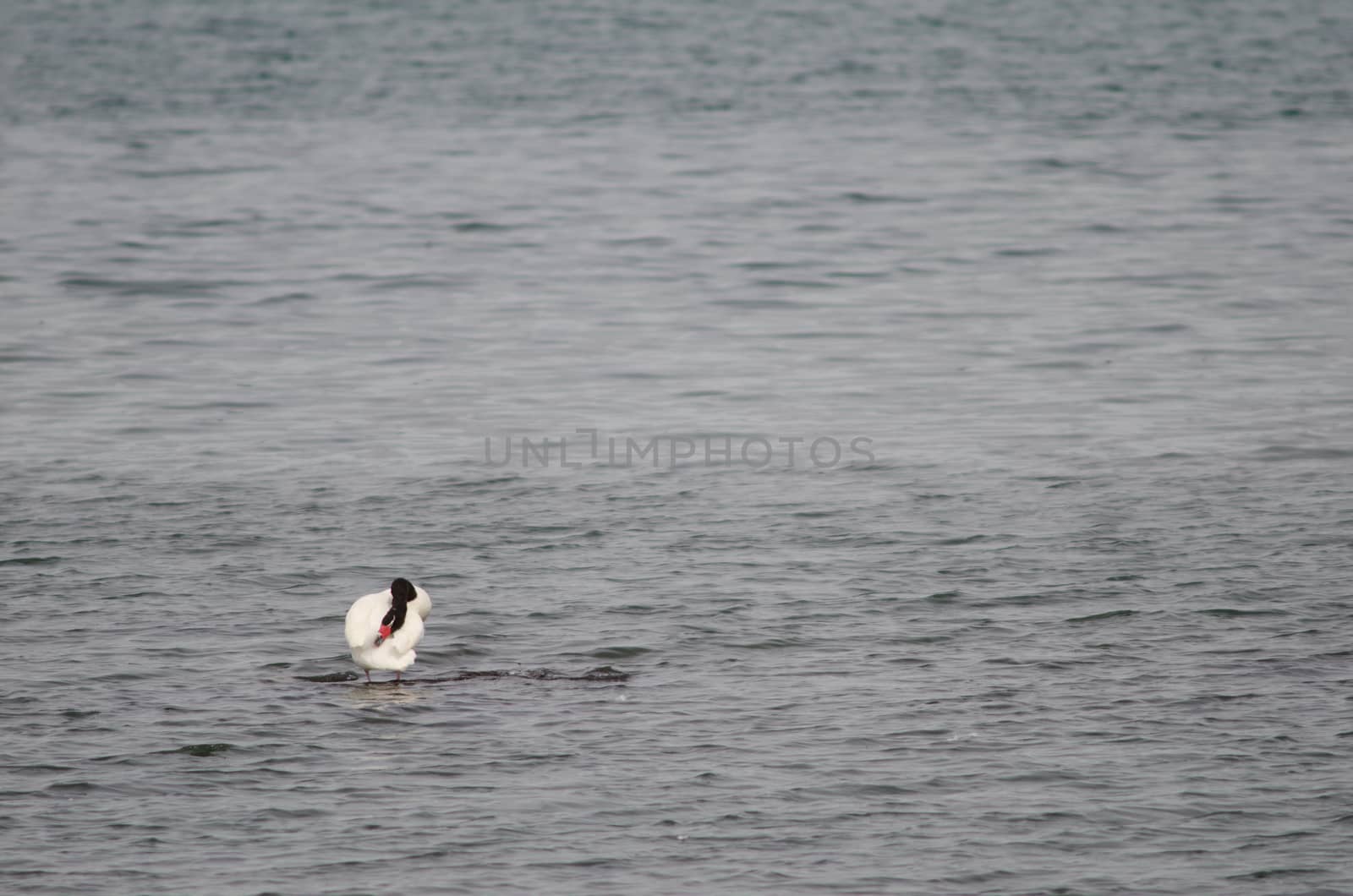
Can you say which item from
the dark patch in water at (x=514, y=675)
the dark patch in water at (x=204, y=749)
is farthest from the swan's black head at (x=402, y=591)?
the dark patch in water at (x=204, y=749)

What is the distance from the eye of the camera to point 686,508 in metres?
15.8

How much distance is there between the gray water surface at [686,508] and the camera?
958cm

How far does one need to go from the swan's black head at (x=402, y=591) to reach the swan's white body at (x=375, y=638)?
0.06 m

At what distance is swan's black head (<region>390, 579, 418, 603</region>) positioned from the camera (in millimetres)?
11414

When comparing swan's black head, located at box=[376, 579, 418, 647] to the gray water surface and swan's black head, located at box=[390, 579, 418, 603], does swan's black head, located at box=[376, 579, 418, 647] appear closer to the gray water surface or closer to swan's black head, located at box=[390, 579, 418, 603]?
swan's black head, located at box=[390, 579, 418, 603]

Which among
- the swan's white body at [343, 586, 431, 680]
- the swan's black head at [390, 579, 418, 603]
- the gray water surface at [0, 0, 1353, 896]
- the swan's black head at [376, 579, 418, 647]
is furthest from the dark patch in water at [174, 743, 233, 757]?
the swan's black head at [390, 579, 418, 603]

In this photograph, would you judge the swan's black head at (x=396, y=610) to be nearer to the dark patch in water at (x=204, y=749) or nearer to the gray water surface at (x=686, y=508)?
the gray water surface at (x=686, y=508)

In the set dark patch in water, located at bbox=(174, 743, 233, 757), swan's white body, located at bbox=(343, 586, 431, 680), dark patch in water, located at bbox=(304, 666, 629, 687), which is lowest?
dark patch in water, located at bbox=(304, 666, 629, 687)

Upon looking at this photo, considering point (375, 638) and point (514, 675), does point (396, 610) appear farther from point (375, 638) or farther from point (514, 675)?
point (514, 675)

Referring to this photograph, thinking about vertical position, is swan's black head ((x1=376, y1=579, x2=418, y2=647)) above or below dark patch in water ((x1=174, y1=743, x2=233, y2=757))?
above

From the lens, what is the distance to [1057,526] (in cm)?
1498

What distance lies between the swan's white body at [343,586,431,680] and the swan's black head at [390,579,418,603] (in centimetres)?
6

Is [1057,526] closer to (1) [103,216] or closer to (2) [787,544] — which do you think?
(2) [787,544]

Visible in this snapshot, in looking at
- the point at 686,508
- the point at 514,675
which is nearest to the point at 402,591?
the point at 514,675
